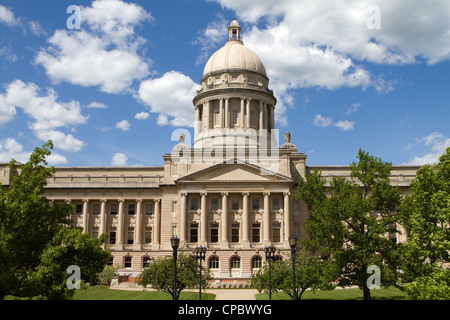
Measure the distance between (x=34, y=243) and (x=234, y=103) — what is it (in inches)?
2081

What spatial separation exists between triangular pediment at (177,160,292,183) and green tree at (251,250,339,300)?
67.1 ft

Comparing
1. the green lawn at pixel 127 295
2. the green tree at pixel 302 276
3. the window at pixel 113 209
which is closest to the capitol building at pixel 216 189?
the window at pixel 113 209

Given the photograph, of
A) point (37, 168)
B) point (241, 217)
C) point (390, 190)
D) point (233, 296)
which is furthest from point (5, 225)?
point (241, 217)

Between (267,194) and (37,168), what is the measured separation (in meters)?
37.7

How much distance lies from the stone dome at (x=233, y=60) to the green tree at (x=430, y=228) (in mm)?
54225

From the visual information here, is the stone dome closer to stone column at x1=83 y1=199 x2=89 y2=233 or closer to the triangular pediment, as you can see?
the triangular pediment

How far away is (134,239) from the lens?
212ft

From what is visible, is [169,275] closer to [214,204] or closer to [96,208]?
[214,204]

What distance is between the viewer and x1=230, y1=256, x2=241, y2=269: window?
57.4 m

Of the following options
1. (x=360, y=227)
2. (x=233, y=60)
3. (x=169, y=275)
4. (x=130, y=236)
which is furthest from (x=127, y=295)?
(x=233, y=60)

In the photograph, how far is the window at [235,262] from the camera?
57.4 m

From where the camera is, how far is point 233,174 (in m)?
59.9

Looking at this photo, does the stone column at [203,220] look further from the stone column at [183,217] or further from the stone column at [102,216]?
the stone column at [102,216]
